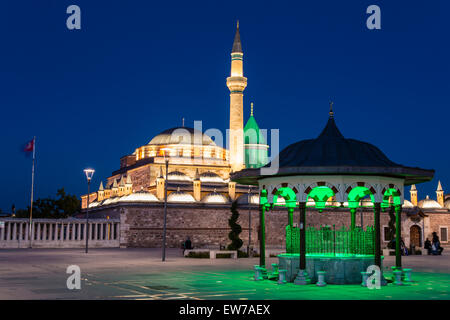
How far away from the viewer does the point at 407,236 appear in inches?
1929

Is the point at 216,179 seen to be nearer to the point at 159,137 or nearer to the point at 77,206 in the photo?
the point at 159,137

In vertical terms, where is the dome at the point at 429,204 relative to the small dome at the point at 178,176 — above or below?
below

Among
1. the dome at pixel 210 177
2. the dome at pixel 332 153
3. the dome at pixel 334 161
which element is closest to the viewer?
the dome at pixel 334 161

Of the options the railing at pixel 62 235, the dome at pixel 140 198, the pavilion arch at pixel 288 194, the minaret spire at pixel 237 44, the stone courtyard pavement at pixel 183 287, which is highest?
the minaret spire at pixel 237 44

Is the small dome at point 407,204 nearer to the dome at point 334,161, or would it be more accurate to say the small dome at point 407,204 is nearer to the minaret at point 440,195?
the minaret at point 440,195

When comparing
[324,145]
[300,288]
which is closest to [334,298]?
[300,288]

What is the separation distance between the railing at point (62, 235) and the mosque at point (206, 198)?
1.25m

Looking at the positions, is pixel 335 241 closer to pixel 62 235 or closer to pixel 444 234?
pixel 62 235

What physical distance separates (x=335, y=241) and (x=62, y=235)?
90.6 feet

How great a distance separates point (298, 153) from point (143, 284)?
5.64m

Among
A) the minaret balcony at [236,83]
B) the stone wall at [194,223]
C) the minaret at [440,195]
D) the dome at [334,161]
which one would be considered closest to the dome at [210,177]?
the minaret balcony at [236,83]

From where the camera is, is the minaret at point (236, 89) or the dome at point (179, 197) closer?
the dome at point (179, 197)

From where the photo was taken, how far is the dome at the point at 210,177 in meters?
54.2
